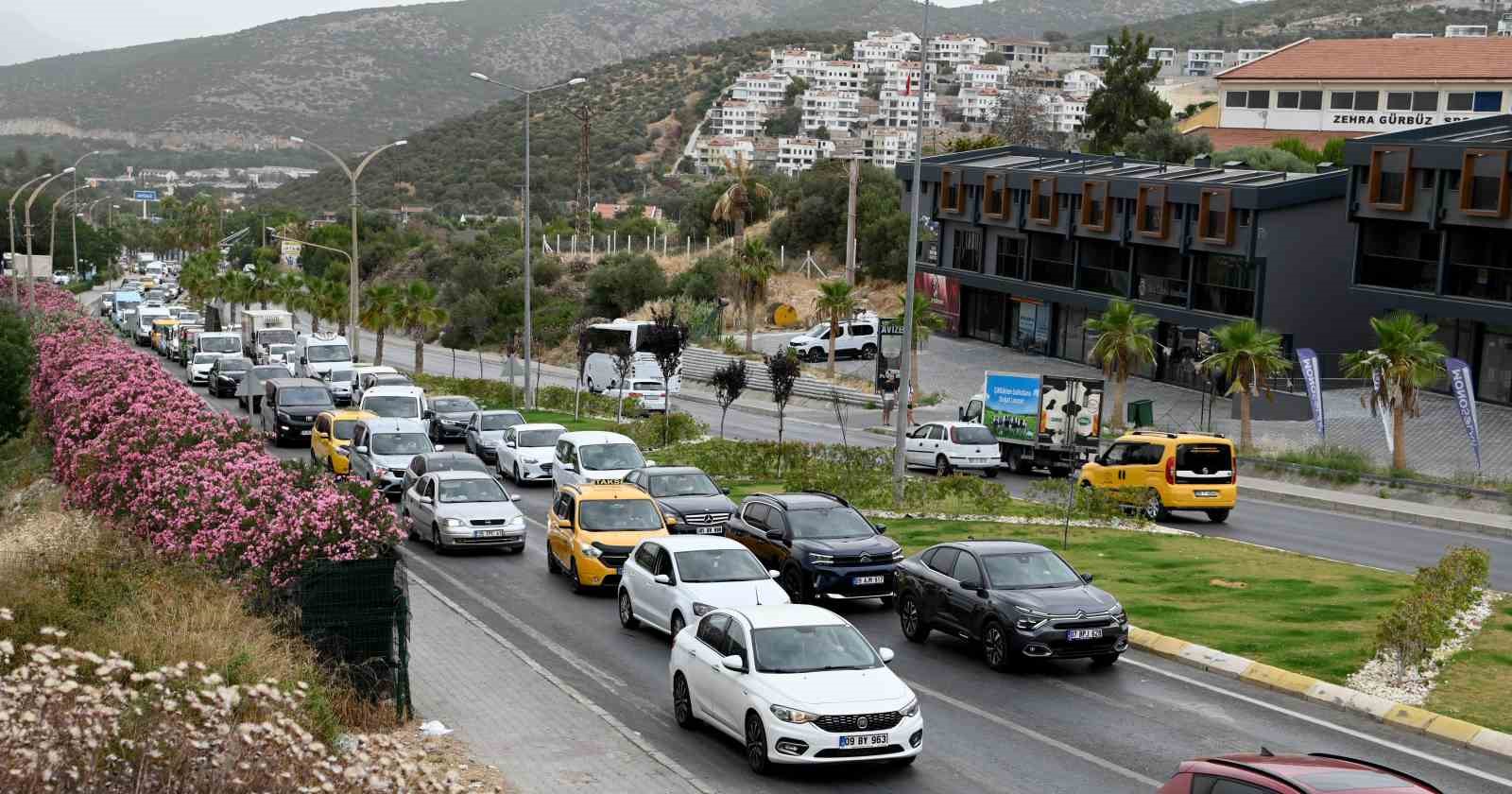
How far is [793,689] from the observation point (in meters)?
13.5

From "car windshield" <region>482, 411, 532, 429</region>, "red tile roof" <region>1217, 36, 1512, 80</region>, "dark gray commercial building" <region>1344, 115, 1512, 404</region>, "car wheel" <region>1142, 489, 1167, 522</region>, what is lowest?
"car windshield" <region>482, 411, 532, 429</region>

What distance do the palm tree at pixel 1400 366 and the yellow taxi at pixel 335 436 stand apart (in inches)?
958

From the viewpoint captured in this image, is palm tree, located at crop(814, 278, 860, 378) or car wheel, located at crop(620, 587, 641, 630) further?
palm tree, located at crop(814, 278, 860, 378)

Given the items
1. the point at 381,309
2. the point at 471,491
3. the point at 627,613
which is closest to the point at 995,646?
the point at 627,613

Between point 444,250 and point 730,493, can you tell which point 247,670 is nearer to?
point 730,493

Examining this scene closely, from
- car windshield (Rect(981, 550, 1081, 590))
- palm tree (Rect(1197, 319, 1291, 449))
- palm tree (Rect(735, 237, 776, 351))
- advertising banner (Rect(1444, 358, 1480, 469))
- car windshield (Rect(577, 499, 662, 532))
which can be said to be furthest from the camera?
palm tree (Rect(735, 237, 776, 351))

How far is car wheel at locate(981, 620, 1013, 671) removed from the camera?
17.5 m

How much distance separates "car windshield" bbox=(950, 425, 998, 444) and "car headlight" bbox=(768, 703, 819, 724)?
2498cm

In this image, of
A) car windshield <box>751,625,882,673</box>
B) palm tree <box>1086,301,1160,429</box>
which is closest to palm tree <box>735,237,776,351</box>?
palm tree <box>1086,301,1160,429</box>

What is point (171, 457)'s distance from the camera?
21672mm

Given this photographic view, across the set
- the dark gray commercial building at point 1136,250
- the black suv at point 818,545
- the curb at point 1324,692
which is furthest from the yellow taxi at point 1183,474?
the dark gray commercial building at point 1136,250

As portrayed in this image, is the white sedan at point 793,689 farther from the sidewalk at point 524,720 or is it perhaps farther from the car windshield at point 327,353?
the car windshield at point 327,353

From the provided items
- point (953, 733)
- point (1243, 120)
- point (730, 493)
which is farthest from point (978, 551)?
point (1243, 120)

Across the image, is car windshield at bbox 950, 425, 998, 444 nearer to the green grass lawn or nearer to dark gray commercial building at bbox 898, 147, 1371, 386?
dark gray commercial building at bbox 898, 147, 1371, 386
